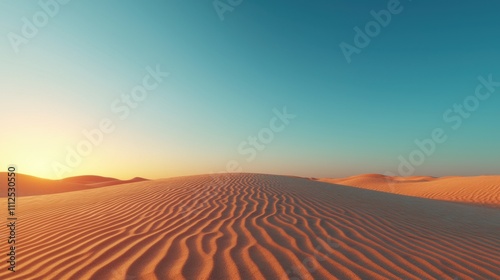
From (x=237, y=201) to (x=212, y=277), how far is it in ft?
13.9

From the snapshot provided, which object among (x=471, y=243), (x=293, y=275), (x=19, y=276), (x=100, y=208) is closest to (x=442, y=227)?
(x=471, y=243)

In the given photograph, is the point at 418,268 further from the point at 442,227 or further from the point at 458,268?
the point at 442,227

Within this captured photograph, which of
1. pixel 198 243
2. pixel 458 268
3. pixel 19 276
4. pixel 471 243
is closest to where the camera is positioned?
pixel 19 276

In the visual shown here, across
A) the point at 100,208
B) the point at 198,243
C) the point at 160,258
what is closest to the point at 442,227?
the point at 198,243

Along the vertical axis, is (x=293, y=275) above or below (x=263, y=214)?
below

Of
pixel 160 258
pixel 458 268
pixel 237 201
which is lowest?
pixel 458 268

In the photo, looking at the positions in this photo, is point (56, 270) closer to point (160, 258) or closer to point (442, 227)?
point (160, 258)

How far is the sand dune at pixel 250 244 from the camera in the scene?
10.3ft

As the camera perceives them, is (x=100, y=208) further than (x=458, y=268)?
Yes

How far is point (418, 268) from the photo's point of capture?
3293mm

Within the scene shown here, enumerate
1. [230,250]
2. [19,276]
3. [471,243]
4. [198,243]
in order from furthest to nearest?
1. [471,243]
2. [198,243]
3. [230,250]
4. [19,276]

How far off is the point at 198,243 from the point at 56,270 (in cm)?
172

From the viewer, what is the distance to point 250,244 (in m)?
3.87

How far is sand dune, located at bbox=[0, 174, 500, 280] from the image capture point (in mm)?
3143
